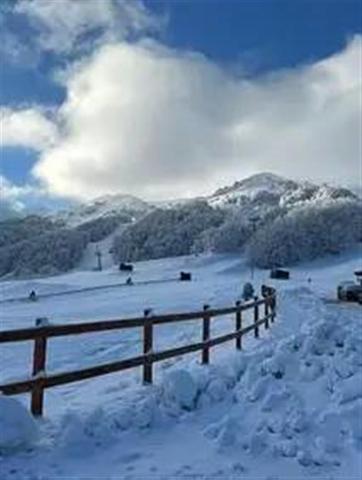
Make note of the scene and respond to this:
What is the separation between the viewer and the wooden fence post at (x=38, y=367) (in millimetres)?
9672

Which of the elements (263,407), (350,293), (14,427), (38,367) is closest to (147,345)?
(263,407)

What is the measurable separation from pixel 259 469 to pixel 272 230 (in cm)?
16946

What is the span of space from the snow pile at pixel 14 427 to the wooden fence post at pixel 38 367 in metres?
1.05

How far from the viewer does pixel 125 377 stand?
13875mm

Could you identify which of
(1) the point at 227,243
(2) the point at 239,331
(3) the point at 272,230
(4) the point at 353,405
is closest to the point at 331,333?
(2) the point at 239,331

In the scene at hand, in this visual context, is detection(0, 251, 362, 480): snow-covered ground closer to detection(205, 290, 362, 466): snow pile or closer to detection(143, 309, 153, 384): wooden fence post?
detection(205, 290, 362, 466): snow pile

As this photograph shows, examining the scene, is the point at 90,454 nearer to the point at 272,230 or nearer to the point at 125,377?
the point at 125,377

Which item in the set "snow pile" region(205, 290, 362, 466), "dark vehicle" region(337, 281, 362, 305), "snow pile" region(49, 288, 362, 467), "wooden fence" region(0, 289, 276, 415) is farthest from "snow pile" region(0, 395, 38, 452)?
"dark vehicle" region(337, 281, 362, 305)

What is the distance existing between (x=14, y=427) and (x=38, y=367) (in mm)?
1324

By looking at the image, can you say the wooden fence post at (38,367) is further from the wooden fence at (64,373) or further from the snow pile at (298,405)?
the snow pile at (298,405)

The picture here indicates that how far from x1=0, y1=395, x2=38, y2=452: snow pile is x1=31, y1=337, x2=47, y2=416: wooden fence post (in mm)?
1053

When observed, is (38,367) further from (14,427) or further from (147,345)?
(147,345)

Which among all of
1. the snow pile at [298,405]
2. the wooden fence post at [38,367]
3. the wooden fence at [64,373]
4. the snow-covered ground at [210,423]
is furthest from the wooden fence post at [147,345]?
the wooden fence post at [38,367]

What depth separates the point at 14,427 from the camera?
8484 millimetres
